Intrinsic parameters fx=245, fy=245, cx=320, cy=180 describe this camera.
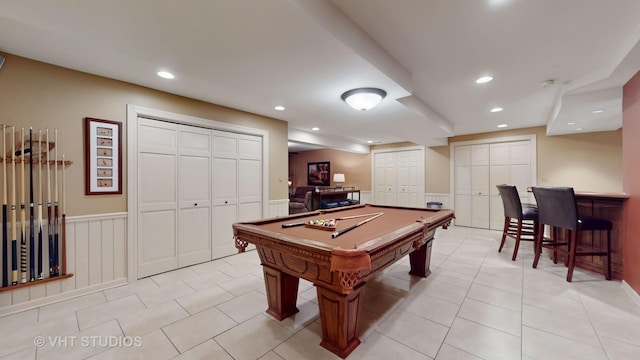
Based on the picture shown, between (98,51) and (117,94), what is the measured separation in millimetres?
707

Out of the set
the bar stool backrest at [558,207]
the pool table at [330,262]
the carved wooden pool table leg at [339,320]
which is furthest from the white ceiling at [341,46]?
the carved wooden pool table leg at [339,320]

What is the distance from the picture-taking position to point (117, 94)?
2.79 m

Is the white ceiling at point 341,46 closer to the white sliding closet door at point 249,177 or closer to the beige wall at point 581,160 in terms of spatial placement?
the white sliding closet door at point 249,177

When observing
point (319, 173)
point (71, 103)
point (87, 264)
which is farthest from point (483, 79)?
point (319, 173)

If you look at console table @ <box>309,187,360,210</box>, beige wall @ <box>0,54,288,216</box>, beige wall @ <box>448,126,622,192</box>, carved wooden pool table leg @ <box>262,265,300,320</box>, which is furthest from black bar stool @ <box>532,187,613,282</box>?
beige wall @ <box>0,54,288,216</box>

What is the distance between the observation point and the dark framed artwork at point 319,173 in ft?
30.8

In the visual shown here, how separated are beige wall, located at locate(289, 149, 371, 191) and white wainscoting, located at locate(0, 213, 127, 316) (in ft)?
22.0

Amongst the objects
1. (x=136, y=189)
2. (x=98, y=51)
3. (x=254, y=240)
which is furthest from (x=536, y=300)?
(x=98, y=51)

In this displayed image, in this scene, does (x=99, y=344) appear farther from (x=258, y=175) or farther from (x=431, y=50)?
(x=431, y=50)

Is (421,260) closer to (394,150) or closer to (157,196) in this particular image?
(157,196)

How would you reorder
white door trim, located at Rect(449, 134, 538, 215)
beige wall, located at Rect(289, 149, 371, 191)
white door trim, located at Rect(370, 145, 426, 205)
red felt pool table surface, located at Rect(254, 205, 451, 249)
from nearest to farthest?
1. red felt pool table surface, located at Rect(254, 205, 451, 249)
2. white door trim, located at Rect(449, 134, 538, 215)
3. white door trim, located at Rect(370, 145, 426, 205)
4. beige wall, located at Rect(289, 149, 371, 191)

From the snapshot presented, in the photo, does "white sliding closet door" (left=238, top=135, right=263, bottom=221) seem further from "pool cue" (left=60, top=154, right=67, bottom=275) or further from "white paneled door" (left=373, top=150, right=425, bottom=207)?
"white paneled door" (left=373, top=150, right=425, bottom=207)

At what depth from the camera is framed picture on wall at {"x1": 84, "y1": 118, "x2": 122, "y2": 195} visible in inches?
103

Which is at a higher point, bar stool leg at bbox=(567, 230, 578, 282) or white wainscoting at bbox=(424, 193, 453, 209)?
white wainscoting at bbox=(424, 193, 453, 209)
